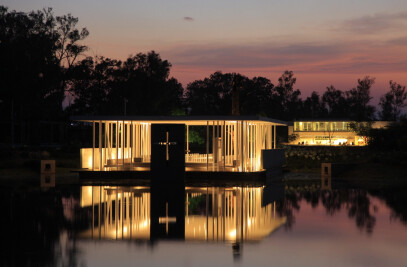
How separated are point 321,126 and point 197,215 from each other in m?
89.2

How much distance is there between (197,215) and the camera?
48.4 ft

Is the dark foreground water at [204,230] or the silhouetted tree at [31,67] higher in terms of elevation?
the silhouetted tree at [31,67]

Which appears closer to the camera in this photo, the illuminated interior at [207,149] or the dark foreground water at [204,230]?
the dark foreground water at [204,230]

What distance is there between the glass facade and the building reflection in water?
80.6 metres

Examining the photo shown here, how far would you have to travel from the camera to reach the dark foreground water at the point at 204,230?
9656 mm

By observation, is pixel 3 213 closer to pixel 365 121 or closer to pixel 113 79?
pixel 113 79

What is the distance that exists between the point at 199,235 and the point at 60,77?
58672mm

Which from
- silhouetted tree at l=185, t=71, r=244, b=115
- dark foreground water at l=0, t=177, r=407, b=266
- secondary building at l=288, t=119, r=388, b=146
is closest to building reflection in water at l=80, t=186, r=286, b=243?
dark foreground water at l=0, t=177, r=407, b=266

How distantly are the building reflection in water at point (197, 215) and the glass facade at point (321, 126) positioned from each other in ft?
264

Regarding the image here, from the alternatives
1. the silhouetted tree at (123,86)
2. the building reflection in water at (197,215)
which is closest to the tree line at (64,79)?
the silhouetted tree at (123,86)

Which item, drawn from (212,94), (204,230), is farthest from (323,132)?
(204,230)

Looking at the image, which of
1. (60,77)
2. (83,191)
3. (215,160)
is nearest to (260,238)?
(83,191)

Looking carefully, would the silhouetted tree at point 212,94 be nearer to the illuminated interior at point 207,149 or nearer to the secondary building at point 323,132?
the secondary building at point 323,132

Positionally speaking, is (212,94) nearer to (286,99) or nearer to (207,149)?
(286,99)
